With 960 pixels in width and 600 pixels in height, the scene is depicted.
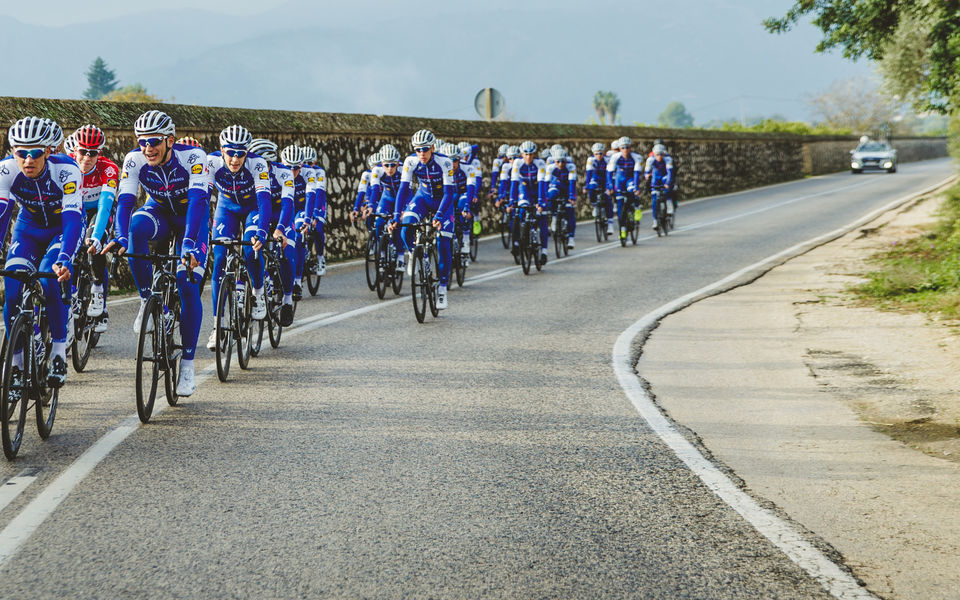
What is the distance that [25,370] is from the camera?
20.1 ft

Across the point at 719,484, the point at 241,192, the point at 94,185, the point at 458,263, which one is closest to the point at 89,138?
the point at 94,185

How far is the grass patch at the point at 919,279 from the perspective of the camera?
38.1 feet

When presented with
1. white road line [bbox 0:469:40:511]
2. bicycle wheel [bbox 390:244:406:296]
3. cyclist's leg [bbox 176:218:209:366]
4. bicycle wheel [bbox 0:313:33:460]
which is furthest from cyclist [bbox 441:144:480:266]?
white road line [bbox 0:469:40:511]

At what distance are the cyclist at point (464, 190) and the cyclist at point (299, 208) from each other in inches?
105

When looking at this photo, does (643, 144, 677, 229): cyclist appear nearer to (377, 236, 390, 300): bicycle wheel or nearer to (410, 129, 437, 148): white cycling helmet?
(377, 236, 390, 300): bicycle wheel

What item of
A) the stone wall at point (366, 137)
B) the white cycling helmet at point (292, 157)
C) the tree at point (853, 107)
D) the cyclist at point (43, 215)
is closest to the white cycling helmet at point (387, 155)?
the white cycling helmet at point (292, 157)

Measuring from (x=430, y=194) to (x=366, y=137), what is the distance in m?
8.90

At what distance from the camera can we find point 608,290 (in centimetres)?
1448

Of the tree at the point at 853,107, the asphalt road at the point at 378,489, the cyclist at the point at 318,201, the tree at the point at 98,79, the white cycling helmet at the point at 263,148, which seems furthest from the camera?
the tree at the point at 98,79

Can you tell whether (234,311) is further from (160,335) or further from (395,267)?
(395,267)

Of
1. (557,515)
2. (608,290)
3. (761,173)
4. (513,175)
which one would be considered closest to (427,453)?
(557,515)

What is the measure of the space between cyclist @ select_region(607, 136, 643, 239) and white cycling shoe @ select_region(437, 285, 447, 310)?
9800 mm

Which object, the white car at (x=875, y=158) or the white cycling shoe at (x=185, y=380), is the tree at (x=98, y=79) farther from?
the white cycling shoe at (x=185, y=380)

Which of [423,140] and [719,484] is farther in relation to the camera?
[423,140]
